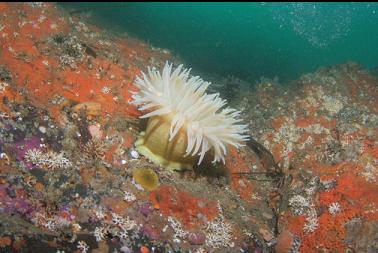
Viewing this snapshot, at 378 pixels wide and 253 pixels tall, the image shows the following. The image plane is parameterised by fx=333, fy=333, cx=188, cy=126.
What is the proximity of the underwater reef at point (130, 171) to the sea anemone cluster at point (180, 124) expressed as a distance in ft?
0.71

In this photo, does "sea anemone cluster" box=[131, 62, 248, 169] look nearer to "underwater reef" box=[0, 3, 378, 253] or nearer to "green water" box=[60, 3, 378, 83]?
"underwater reef" box=[0, 3, 378, 253]

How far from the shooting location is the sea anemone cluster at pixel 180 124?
12.5 ft

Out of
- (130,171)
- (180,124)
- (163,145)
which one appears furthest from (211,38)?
(130,171)

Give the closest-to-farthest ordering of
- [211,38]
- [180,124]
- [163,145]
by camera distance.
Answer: [180,124]
[163,145]
[211,38]

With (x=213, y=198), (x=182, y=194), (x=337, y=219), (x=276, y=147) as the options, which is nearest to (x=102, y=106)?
(x=182, y=194)

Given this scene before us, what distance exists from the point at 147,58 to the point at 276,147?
3.14 m

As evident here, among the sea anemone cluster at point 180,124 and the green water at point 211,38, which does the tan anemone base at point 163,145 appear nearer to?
the sea anemone cluster at point 180,124

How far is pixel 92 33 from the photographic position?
20.7ft

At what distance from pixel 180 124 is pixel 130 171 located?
2.64 feet

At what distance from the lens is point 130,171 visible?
3.87m

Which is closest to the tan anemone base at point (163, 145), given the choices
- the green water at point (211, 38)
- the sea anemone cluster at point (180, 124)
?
the sea anemone cluster at point (180, 124)

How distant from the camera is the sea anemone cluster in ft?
12.5

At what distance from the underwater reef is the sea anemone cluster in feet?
0.71

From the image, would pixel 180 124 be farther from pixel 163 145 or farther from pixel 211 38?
pixel 211 38
